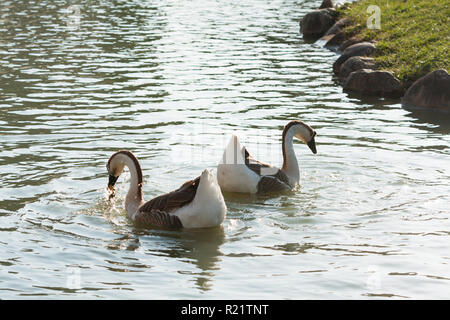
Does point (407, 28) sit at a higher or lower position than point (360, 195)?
higher

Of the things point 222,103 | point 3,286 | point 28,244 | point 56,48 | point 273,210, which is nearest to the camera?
point 3,286

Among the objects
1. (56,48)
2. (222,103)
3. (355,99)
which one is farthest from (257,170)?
(56,48)

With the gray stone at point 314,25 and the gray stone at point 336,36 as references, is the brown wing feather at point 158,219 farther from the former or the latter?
the gray stone at point 314,25

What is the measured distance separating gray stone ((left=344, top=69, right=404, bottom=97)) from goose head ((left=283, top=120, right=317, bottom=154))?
5941 mm

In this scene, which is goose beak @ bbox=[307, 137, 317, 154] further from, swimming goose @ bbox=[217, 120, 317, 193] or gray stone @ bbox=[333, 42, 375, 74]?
gray stone @ bbox=[333, 42, 375, 74]

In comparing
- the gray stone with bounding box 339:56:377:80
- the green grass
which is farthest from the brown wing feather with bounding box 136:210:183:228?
the gray stone with bounding box 339:56:377:80

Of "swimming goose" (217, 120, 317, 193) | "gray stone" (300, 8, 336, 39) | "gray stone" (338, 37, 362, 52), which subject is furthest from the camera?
"gray stone" (300, 8, 336, 39)

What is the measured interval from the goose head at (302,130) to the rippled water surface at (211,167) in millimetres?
460

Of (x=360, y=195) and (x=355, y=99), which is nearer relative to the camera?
(x=360, y=195)

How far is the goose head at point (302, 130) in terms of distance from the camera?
12216 millimetres

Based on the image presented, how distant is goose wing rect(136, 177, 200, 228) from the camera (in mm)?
9609

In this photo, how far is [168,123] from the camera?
15391 mm

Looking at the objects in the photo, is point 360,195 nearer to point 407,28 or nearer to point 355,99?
point 355,99
